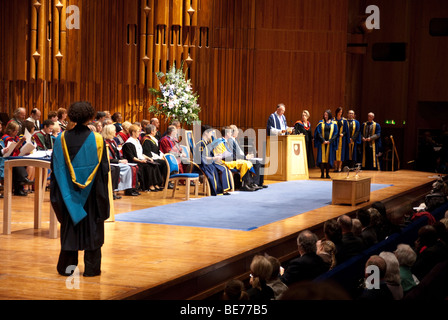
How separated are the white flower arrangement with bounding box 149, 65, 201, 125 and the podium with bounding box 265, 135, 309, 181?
169 centimetres

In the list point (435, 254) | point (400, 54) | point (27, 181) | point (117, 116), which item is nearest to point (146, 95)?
point (117, 116)

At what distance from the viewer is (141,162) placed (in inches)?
381

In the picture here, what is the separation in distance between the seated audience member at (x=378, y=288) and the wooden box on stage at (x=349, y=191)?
4.96 m

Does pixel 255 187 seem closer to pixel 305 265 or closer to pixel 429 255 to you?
pixel 429 255

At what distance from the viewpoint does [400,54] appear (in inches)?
628

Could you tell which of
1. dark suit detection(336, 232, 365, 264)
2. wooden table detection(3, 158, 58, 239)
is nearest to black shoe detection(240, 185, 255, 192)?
wooden table detection(3, 158, 58, 239)

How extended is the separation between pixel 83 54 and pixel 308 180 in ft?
16.6

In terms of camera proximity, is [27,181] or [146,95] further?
[146,95]

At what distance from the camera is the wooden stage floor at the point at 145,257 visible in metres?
4.25

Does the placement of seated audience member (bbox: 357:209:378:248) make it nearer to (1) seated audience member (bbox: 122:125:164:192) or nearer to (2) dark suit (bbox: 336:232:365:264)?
(2) dark suit (bbox: 336:232:365:264)

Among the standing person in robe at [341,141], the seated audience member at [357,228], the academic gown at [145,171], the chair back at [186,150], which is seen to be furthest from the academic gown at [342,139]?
the seated audience member at [357,228]

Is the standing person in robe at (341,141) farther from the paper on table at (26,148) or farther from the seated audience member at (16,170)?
the paper on table at (26,148)
